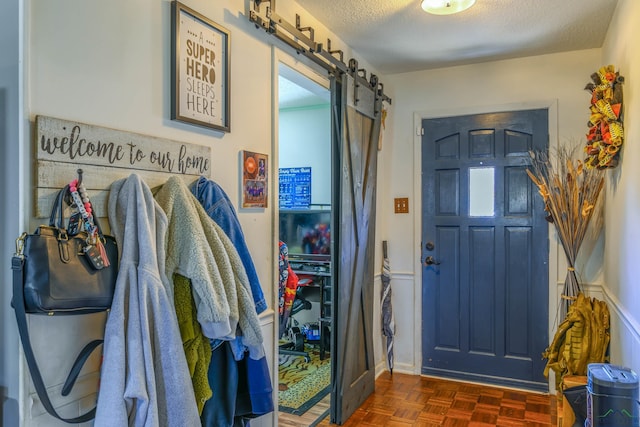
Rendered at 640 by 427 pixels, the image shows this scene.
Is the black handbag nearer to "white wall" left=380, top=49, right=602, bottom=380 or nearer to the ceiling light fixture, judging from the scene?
the ceiling light fixture

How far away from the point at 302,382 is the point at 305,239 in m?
1.35

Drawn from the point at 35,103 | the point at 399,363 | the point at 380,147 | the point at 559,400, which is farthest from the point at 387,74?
the point at 35,103

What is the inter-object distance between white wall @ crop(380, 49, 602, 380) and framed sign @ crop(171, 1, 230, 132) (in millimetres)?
2053

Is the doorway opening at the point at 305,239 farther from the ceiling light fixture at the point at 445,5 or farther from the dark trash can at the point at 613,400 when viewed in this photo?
the dark trash can at the point at 613,400

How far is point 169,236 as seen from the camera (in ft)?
4.78

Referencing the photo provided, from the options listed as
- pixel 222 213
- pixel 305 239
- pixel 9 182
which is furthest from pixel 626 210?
pixel 305 239

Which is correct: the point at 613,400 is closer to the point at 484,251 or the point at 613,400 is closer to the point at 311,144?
the point at 484,251

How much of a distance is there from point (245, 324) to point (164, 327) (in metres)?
0.32

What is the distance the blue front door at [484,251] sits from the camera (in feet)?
11.0

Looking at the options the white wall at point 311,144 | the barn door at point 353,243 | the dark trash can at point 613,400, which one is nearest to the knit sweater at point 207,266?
the dark trash can at point 613,400

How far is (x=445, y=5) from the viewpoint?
230cm

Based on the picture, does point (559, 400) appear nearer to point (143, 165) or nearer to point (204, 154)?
point (204, 154)

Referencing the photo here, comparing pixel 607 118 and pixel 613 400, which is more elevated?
pixel 607 118

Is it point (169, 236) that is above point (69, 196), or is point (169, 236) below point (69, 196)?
below
